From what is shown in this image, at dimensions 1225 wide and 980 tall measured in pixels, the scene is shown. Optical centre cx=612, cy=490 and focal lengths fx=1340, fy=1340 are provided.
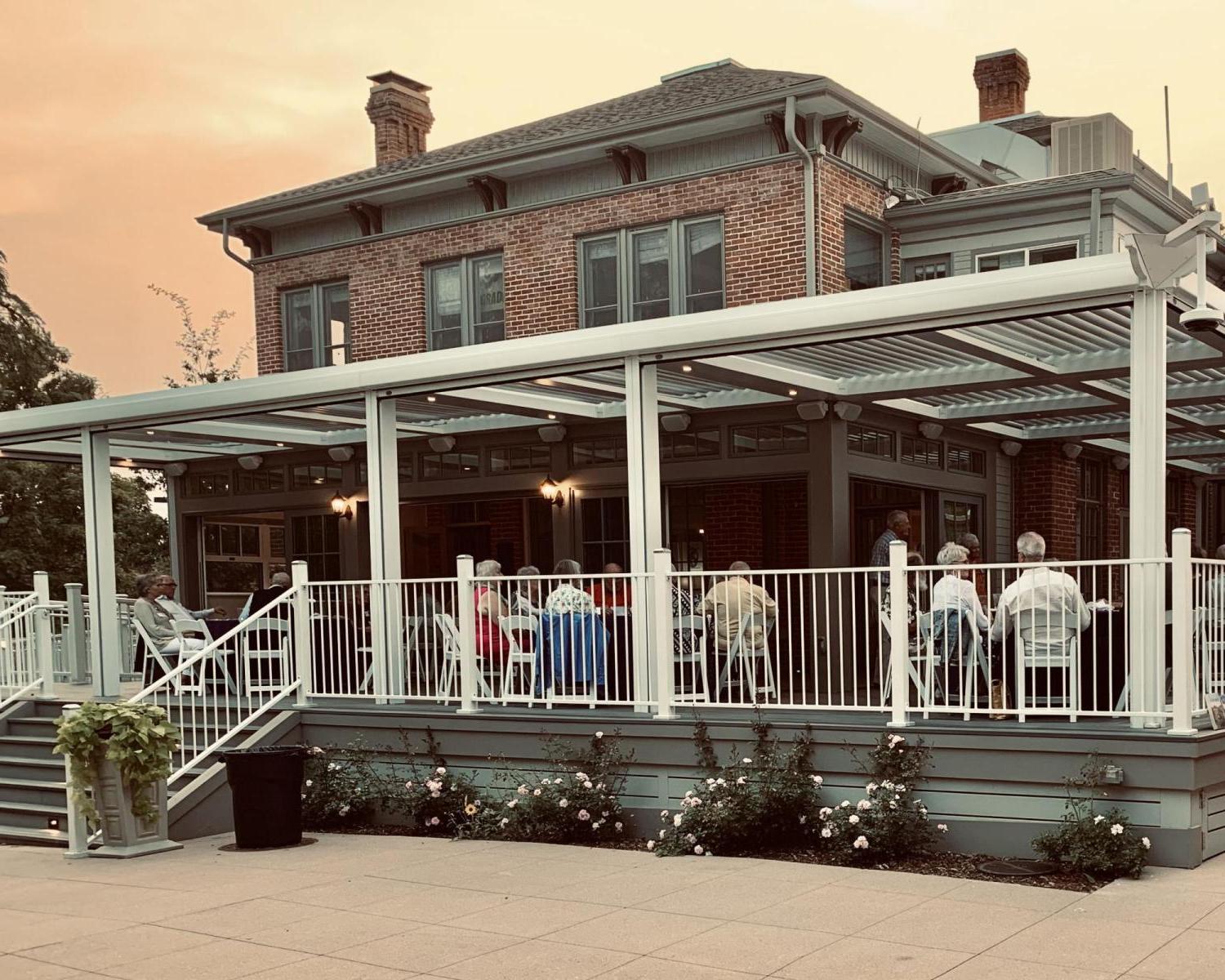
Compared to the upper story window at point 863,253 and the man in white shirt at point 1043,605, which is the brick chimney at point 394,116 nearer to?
the upper story window at point 863,253

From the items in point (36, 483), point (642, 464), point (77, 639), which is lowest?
point (77, 639)

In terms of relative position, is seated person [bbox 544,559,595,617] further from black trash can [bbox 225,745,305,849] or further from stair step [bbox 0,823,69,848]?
stair step [bbox 0,823,69,848]

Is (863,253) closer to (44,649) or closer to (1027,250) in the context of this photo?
(1027,250)

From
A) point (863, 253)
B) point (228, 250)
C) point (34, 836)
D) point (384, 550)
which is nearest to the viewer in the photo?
point (34, 836)

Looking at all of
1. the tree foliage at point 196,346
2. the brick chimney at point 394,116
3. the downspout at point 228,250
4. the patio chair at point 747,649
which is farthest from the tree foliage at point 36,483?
the patio chair at point 747,649

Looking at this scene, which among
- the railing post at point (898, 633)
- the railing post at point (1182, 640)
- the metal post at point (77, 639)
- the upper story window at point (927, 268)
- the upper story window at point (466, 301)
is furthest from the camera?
the upper story window at point (466, 301)

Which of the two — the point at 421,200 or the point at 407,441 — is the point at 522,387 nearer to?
the point at 407,441

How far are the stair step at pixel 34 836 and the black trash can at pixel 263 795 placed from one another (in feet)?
6.23

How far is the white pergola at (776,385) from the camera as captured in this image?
7727mm

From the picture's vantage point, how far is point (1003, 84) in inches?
889

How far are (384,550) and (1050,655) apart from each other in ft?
17.5

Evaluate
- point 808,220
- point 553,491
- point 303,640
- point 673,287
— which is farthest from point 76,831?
point 808,220

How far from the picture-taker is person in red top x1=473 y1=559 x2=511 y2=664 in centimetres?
984

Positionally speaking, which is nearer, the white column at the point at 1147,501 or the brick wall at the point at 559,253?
the white column at the point at 1147,501
